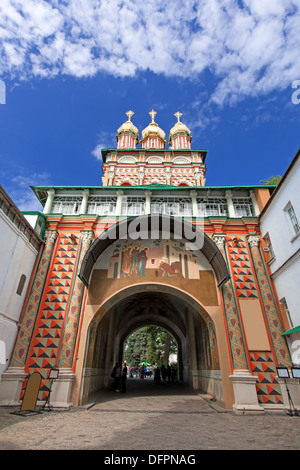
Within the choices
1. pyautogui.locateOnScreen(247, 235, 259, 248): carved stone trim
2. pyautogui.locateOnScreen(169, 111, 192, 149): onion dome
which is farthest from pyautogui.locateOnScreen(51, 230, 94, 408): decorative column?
pyautogui.locateOnScreen(169, 111, 192, 149): onion dome

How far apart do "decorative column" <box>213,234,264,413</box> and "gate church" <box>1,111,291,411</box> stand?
1.4 inches

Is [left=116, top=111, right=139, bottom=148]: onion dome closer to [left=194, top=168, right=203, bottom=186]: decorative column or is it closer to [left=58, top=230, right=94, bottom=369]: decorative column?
[left=194, top=168, right=203, bottom=186]: decorative column

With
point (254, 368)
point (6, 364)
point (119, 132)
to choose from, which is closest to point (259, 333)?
point (254, 368)

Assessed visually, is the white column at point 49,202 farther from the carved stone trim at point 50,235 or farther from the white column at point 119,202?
the white column at point 119,202

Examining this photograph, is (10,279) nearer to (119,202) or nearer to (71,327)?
(71,327)

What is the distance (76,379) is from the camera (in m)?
9.98

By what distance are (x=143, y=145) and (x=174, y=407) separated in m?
23.7

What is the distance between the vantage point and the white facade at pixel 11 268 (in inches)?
380

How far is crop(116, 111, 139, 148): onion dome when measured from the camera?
2653 cm

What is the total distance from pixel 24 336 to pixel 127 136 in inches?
872

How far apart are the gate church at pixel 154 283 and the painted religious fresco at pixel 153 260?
5 centimetres

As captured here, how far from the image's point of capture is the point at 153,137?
27.2 meters

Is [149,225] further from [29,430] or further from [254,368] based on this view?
[29,430]
